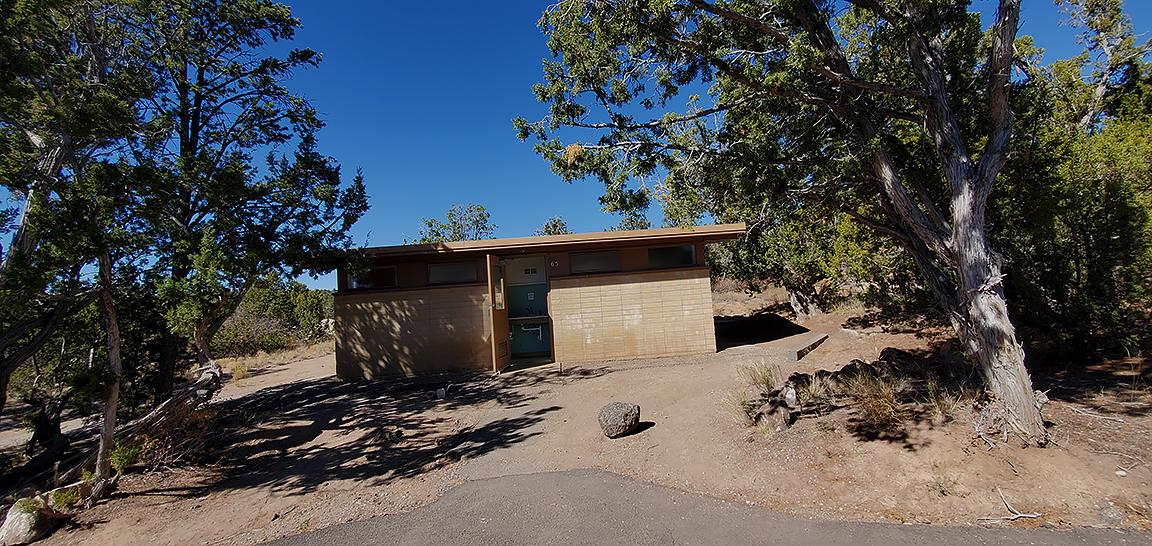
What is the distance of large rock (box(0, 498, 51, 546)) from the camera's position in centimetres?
435

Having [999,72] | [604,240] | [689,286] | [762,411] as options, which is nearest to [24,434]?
[604,240]

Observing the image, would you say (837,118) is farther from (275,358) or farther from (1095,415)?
(275,358)

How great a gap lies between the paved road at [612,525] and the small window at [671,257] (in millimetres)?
8600

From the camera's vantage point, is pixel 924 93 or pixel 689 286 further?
pixel 689 286

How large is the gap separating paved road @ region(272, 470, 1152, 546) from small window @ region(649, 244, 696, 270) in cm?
860

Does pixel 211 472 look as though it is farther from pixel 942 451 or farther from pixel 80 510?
pixel 942 451

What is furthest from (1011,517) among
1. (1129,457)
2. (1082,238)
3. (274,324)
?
(274,324)

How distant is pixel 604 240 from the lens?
1206cm

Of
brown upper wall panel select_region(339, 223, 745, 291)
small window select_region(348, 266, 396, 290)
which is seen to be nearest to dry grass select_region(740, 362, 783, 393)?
brown upper wall panel select_region(339, 223, 745, 291)

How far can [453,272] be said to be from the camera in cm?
1288

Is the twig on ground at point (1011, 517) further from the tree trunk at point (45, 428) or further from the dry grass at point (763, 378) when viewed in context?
the tree trunk at point (45, 428)

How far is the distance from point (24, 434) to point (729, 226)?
17.7m

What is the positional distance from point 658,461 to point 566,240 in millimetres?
7674

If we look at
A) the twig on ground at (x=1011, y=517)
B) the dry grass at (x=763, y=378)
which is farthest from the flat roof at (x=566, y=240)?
the twig on ground at (x=1011, y=517)
